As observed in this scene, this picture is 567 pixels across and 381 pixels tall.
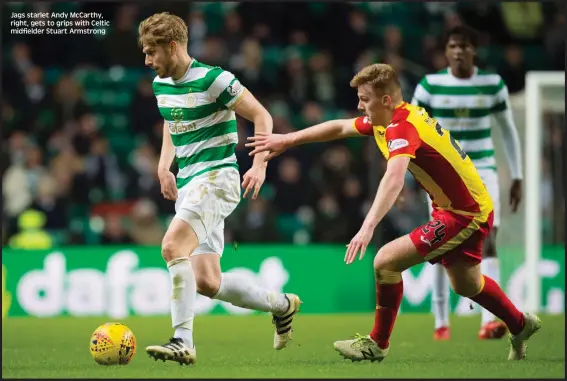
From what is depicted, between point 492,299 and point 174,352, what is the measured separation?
6.60 ft

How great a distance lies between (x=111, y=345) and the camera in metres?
6.85

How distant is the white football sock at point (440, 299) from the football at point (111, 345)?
3171mm

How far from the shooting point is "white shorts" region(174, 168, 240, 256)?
6.87m

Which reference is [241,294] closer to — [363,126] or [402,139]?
[363,126]

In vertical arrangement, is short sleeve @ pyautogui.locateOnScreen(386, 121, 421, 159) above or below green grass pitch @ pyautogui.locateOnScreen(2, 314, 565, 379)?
above

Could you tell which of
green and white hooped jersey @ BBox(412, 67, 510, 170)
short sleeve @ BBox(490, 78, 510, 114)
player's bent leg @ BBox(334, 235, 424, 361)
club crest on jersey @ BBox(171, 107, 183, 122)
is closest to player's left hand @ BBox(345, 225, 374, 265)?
player's bent leg @ BBox(334, 235, 424, 361)

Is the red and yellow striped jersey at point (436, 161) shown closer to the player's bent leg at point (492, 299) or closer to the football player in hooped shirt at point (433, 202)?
the football player in hooped shirt at point (433, 202)

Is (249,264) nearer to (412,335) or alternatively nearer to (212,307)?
(212,307)

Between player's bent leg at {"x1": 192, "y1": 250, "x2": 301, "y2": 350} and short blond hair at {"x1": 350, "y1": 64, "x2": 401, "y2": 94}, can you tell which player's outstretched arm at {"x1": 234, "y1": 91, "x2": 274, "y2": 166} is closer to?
short blond hair at {"x1": 350, "y1": 64, "x2": 401, "y2": 94}

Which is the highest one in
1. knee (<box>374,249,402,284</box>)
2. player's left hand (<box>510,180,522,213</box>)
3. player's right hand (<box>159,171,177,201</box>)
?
player's right hand (<box>159,171,177,201</box>)

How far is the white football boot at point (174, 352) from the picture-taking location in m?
6.35

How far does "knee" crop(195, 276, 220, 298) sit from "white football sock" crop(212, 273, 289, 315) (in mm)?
47

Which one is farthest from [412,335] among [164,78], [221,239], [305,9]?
[305,9]

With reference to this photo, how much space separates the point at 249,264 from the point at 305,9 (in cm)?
553
